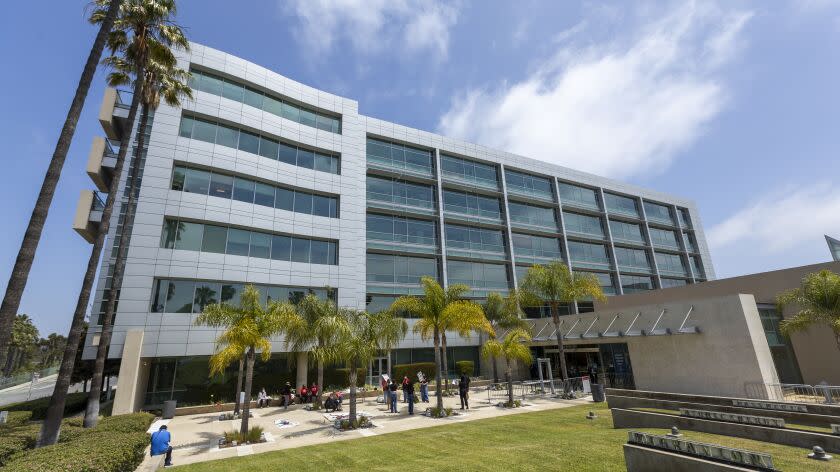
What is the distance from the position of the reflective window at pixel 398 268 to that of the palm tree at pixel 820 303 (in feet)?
86.2

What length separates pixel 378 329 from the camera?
21.4 m

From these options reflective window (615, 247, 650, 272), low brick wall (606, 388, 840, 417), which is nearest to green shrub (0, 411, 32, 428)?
low brick wall (606, 388, 840, 417)

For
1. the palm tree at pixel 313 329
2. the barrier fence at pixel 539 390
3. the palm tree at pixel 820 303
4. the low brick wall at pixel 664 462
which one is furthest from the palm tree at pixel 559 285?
the low brick wall at pixel 664 462

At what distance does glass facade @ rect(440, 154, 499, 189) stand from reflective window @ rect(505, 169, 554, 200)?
1.96 m

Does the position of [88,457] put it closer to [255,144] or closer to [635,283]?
[255,144]

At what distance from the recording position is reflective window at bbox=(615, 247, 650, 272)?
51812 millimetres

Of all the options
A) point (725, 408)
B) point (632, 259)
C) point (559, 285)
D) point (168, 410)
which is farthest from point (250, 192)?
point (632, 259)

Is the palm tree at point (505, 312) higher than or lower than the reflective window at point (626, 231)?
lower

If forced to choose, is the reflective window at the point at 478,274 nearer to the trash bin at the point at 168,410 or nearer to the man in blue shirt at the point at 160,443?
the trash bin at the point at 168,410

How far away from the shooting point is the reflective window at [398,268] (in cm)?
3603

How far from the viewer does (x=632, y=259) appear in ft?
174

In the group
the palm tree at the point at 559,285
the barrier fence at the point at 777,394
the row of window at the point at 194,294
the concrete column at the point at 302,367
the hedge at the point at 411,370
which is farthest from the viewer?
the hedge at the point at 411,370

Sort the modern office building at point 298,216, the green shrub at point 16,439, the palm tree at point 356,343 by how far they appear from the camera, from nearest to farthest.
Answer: the green shrub at point 16,439 < the palm tree at point 356,343 < the modern office building at point 298,216

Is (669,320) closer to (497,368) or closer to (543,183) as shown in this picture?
(497,368)
